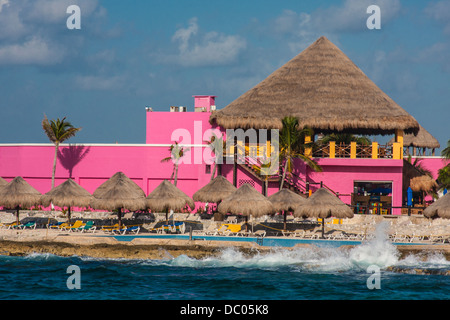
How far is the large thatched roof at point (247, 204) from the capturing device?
78.8ft

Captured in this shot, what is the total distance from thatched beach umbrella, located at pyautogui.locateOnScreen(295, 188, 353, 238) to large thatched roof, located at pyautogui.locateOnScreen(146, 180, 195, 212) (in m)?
4.38

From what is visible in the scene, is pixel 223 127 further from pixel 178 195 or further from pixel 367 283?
pixel 367 283

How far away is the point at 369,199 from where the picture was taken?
29.6 metres

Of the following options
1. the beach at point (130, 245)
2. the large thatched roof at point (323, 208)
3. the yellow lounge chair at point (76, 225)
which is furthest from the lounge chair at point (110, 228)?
the large thatched roof at point (323, 208)

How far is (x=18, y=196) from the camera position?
2586 centimetres

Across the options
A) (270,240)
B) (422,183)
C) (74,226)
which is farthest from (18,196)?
(422,183)

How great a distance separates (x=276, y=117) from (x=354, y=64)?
634 centimetres

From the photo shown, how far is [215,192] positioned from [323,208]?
4784 mm

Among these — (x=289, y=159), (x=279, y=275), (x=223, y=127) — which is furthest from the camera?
(x=223, y=127)

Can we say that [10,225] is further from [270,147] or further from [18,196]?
[270,147]

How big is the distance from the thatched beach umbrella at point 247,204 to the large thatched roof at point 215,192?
5.21 feet

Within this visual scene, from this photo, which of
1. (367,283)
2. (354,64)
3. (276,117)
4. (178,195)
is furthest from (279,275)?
(354,64)

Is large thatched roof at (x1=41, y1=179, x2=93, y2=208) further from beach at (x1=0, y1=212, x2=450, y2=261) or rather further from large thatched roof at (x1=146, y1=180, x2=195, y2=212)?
large thatched roof at (x1=146, y1=180, x2=195, y2=212)
